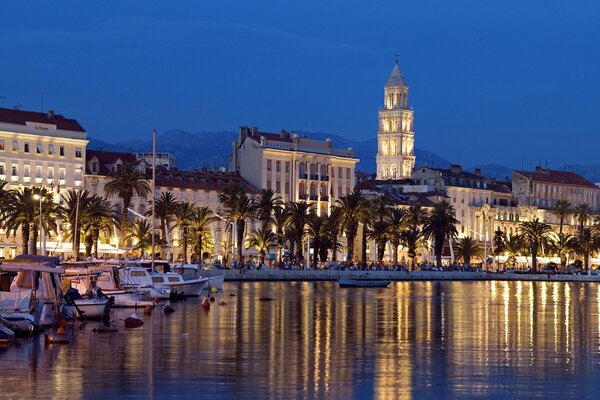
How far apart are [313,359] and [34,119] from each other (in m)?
118

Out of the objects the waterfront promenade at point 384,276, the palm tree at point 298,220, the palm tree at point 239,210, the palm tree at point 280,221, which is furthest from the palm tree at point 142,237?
the palm tree at point 298,220

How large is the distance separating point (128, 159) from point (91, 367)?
420 feet

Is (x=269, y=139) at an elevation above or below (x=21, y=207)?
above

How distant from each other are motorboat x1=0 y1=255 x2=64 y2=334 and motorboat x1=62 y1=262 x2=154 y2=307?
12.8 meters

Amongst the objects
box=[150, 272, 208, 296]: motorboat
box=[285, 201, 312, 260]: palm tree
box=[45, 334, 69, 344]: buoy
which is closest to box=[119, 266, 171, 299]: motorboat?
box=[150, 272, 208, 296]: motorboat

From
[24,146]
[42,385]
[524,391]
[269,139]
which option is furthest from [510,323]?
[269,139]

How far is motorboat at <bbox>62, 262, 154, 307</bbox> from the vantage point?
6994cm

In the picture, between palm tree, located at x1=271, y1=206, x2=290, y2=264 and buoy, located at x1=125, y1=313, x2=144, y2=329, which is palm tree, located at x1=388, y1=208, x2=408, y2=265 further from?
buoy, located at x1=125, y1=313, x2=144, y2=329

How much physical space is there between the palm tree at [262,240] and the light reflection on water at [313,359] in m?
95.5

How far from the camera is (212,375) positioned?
3791 centimetres

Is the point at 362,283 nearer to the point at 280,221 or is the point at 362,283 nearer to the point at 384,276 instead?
the point at 384,276

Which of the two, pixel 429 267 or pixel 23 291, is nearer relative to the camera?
pixel 23 291

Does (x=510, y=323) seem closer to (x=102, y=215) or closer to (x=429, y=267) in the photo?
(x=102, y=215)

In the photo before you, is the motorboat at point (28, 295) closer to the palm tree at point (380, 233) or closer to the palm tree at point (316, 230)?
the palm tree at point (316, 230)
